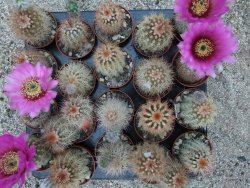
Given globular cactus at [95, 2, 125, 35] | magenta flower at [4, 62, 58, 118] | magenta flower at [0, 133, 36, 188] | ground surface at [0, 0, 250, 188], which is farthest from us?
ground surface at [0, 0, 250, 188]

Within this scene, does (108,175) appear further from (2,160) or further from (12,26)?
(12,26)

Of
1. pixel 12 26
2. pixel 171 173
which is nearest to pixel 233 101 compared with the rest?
pixel 171 173

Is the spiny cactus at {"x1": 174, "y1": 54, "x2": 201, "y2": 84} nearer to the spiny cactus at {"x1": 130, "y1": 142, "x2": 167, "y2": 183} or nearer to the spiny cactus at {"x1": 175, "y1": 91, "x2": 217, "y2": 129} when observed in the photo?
the spiny cactus at {"x1": 175, "y1": 91, "x2": 217, "y2": 129}

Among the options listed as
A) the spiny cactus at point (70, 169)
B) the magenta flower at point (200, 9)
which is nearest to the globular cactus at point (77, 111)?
the spiny cactus at point (70, 169)

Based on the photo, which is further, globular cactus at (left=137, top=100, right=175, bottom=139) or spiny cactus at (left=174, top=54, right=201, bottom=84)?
spiny cactus at (left=174, top=54, right=201, bottom=84)

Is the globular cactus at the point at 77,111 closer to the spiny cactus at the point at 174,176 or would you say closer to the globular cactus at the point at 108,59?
the globular cactus at the point at 108,59

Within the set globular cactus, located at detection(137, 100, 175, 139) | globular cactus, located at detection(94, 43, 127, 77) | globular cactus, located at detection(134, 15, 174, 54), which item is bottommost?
globular cactus, located at detection(137, 100, 175, 139)

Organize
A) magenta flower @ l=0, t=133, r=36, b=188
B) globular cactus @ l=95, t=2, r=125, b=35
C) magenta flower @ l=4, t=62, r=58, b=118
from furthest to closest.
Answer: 1. globular cactus @ l=95, t=2, r=125, b=35
2. magenta flower @ l=4, t=62, r=58, b=118
3. magenta flower @ l=0, t=133, r=36, b=188

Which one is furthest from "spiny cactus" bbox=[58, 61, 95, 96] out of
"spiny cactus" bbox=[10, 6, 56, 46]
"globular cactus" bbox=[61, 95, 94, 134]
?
"spiny cactus" bbox=[10, 6, 56, 46]
